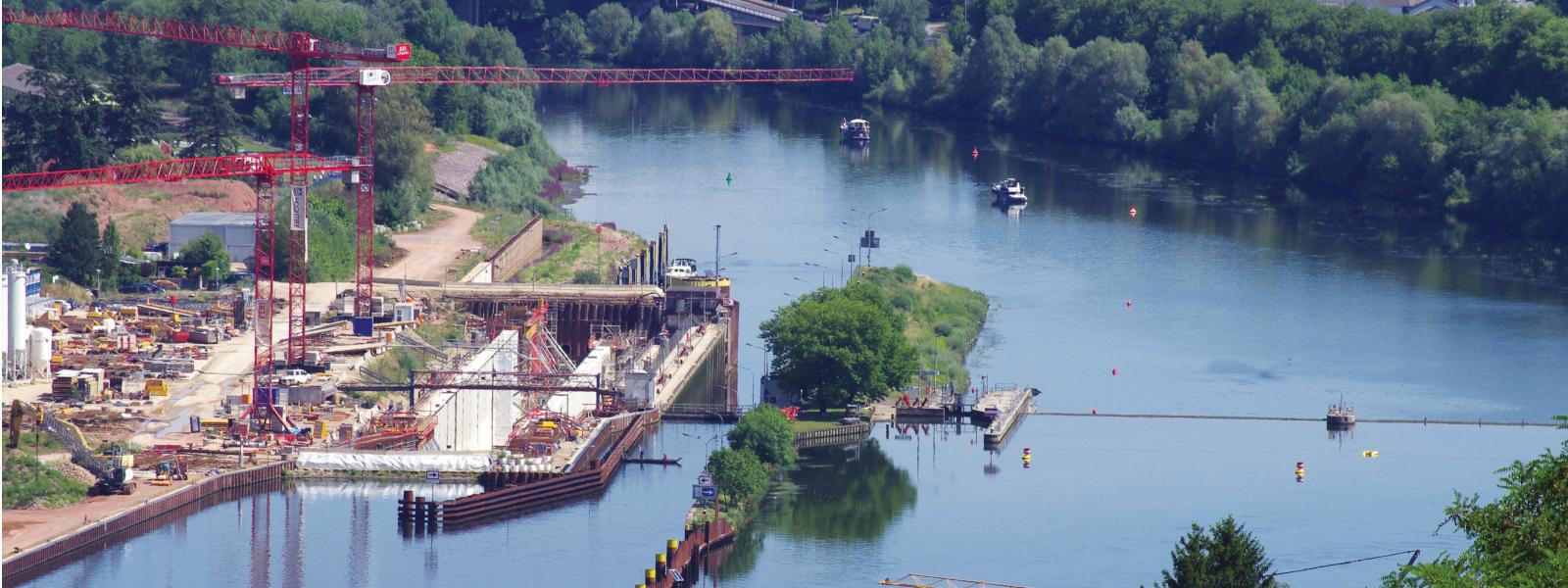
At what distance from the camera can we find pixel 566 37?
344 feet

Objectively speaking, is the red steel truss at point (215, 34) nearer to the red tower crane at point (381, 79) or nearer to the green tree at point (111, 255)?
the red tower crane at point (381, 79)

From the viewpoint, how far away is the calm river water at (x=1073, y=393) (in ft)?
124

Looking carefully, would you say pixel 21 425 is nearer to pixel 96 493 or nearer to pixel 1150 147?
pixel 96 493

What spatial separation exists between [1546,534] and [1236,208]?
55.3 m

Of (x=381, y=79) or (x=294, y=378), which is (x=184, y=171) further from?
(x=294, y=378)

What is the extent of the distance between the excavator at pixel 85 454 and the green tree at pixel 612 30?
6341 centimetres

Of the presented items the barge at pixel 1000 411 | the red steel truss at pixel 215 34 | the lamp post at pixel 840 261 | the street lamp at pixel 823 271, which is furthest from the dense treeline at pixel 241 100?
the barge at pixel 1000 411

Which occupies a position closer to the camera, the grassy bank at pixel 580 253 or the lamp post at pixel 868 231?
the grassy bank at pixel 580 253

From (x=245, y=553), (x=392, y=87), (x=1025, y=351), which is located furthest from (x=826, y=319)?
(x=392, y=87)

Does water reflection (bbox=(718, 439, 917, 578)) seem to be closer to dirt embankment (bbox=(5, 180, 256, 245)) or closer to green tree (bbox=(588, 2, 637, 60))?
dirt embankment (bbox=(5, 180, 256, 245))

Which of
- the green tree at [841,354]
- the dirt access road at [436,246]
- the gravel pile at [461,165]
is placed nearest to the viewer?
the green tree at [841,354]

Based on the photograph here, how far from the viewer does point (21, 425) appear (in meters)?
40.9

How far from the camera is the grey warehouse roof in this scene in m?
56.4

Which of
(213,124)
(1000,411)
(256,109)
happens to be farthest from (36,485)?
(256,109)
